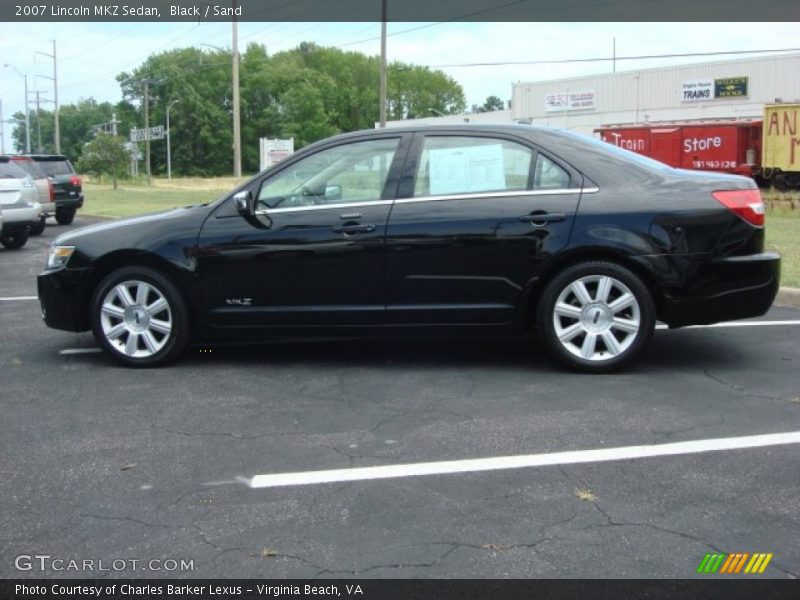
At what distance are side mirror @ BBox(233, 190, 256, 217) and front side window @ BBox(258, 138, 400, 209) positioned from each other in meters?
0.07

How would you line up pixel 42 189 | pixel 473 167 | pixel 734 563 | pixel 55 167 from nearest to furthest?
1. pixel 734 563
2. pixel 473 167
3. pixel 42 189
4. pixel 55 167

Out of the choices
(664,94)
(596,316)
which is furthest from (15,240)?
(664,94)

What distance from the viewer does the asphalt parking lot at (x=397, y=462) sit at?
3.25 metres

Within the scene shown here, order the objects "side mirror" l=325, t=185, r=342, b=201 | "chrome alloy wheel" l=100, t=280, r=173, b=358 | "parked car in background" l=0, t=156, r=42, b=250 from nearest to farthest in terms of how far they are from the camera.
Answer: "side mirror" l=325, t=185, r=342, b=201, "chrome alloy wheel" l=100, t=280, r=173, b=358, "parked car in background" l=0, t=156, r=42, b=250

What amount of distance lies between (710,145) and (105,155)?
33283 millimetres

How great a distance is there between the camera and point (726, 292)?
5.59m

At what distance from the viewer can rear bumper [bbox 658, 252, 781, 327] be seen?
5562mm

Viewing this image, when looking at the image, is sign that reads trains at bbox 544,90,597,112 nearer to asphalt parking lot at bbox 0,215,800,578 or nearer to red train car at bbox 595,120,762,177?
red train car at bbox 595,120,762,177

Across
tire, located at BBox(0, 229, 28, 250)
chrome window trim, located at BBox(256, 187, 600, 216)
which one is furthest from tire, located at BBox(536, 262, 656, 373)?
tire, located at BBox(0, 229, 28, 250)

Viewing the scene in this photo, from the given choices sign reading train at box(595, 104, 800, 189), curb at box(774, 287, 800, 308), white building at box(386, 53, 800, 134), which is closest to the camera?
curb at box(774, 287, 800, 308)

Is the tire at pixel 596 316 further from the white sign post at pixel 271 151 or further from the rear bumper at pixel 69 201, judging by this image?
the white sign post at pixel 271 151

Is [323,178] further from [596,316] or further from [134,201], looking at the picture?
[134,201]

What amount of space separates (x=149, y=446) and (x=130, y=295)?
1839 millimetres
